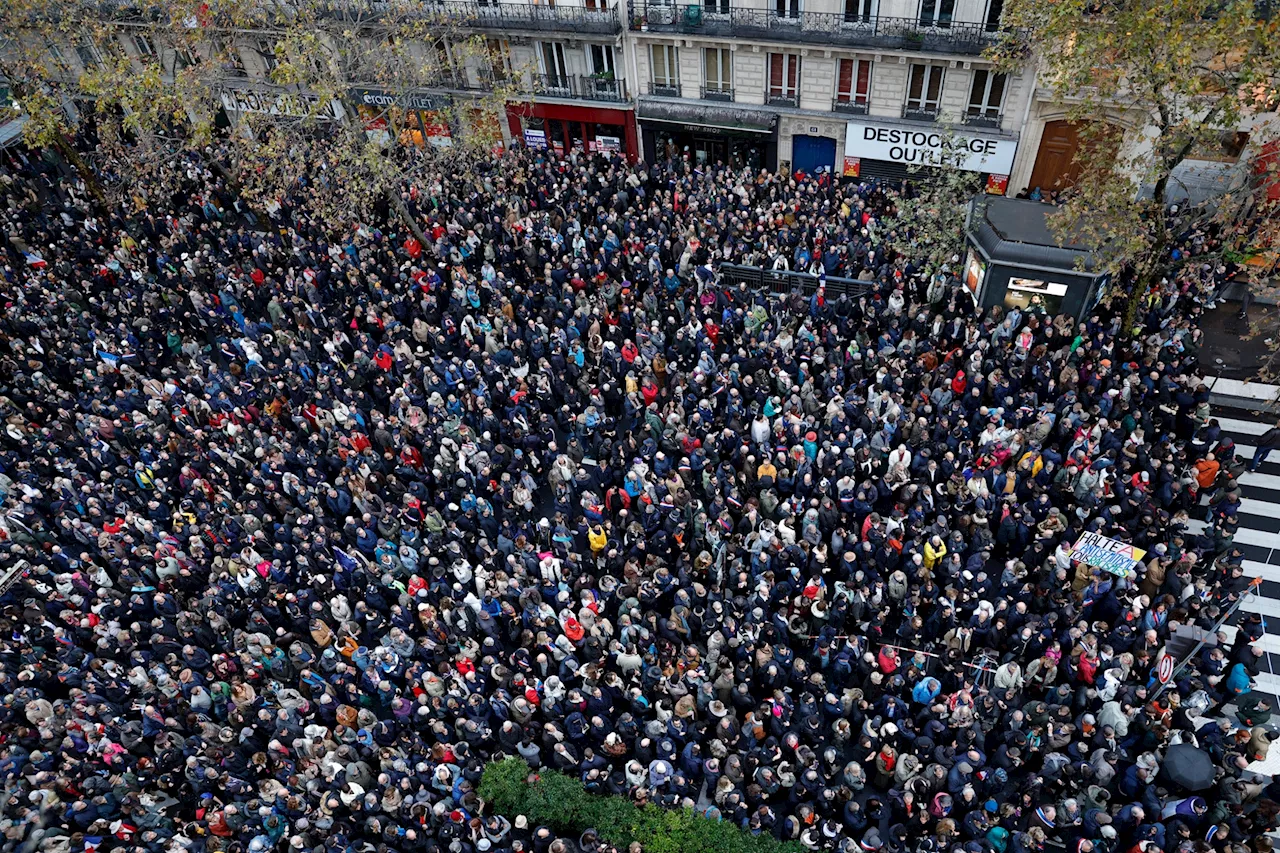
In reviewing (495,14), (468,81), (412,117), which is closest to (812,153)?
(495,14)

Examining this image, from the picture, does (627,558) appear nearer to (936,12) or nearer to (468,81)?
(936,12)

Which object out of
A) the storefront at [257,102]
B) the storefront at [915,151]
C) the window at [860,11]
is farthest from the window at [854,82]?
the storefront at [257,102]

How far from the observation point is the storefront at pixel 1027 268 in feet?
59.1

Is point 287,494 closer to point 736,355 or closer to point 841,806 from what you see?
point 736,355

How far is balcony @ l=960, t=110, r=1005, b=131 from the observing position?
24.0m

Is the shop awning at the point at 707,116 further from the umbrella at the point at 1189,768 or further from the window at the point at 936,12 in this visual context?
the umbrella at the point at 1189,768

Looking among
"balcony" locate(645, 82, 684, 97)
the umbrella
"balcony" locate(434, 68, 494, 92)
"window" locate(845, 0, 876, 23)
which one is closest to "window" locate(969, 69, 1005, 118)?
"window" locate(845, 0, 876, 23)

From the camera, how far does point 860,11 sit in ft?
78.2

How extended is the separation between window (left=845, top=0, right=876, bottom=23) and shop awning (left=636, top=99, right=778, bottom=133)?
3725mm

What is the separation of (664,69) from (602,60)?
2.48m

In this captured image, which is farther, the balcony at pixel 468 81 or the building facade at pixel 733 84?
the balcony at pixel 468 81

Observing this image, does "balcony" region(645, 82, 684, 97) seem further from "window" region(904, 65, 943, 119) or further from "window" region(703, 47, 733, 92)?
"window" region(904, 65, 943, 119)

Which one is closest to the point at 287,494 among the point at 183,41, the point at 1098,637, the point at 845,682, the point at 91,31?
the point at 845,682

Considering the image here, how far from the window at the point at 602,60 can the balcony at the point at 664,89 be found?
60.3 inches
